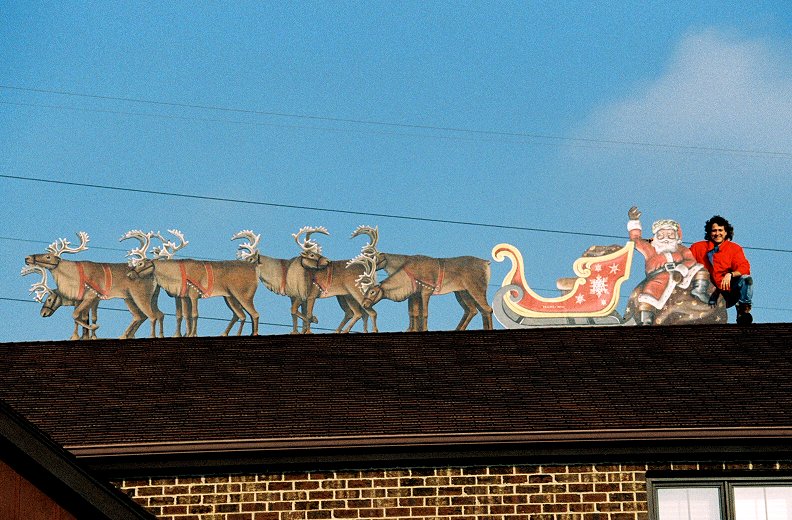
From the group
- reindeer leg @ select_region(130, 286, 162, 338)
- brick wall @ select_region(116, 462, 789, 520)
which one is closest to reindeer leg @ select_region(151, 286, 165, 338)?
reindeer leg @ select_region(130, 286, 162, 338)

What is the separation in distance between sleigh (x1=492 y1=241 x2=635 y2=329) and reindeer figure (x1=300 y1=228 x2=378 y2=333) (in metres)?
2.42

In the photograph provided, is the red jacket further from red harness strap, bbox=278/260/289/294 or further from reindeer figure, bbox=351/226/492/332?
red harness strap, bbox=278/260/289/294

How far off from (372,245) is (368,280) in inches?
29.3

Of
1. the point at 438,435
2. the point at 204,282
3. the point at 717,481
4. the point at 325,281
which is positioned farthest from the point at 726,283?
the point at 204,282

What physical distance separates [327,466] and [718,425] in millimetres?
4832

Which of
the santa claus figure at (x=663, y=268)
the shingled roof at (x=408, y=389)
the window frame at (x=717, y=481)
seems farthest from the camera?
the santa claus figure at (x=663, y=268)

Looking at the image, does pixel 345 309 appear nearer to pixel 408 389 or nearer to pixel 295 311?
pixel 295 311

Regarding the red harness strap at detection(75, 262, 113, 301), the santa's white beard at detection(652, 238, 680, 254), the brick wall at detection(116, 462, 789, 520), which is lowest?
the brick wall at detection(116, 462, 789, 520)

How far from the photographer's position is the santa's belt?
24797 millimetres

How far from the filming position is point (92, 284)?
1016 inches

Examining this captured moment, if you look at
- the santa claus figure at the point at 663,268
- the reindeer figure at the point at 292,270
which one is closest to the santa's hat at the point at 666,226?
the santa claus figure at the point at 663,268

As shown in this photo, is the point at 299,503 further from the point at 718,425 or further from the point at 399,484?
the point at 718,425

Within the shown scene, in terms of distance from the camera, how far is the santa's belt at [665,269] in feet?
81.4

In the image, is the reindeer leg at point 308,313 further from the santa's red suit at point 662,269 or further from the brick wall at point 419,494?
the brick wall at point 419,494
